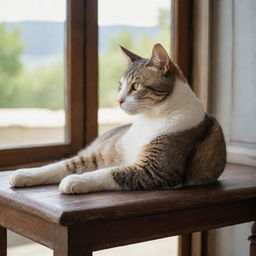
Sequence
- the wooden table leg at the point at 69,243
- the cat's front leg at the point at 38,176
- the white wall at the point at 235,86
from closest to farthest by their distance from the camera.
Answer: the wooden table leg at the point at 69,243 < the cat's front leg at the point at 38,176 < the white wall at the point at 235,86

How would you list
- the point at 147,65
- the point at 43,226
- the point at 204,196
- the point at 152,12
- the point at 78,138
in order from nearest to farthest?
the point at 43,226
the point at 204,196
the point at 147,65
the point at 78,138
the point at 152,12

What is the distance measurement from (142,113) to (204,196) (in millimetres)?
305

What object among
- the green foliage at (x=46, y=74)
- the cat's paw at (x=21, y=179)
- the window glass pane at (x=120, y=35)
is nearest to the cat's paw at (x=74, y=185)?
the cat's paw at (x=21, y=179)

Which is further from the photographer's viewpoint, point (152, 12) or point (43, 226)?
point (152, 12)

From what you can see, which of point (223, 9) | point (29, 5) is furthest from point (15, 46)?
point (223, 9)

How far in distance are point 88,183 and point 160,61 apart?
0.40 metres

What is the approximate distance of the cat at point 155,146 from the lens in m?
1.39

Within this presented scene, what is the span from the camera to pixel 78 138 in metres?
1.93

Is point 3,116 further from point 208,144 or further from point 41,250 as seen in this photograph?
point 208,144

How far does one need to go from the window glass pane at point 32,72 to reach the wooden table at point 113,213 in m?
0.37

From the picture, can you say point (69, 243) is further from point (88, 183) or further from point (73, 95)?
point (73, 95)

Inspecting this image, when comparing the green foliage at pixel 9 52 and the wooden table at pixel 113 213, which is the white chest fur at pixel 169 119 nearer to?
the wooden table at pixel 113 213

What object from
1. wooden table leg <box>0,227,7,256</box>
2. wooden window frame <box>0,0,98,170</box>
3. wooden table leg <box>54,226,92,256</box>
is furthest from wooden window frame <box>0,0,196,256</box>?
A: wooden table leg <box>54,226,92,256</box>

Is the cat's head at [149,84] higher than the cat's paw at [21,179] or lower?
higher
